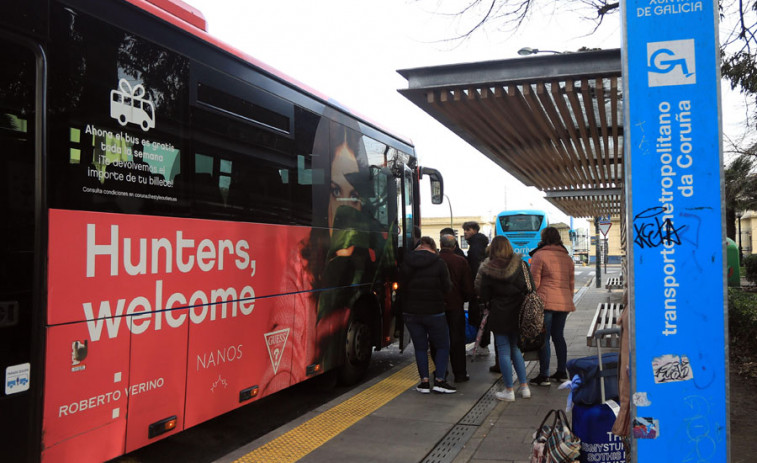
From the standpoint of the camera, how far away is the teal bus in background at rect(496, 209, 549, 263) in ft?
98.9

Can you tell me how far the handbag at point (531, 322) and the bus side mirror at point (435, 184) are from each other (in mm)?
3409

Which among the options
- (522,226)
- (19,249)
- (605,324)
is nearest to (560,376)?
(605,324)

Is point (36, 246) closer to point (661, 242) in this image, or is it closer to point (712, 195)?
point (661, 242)

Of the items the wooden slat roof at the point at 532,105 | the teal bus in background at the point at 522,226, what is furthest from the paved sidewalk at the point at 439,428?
the teal bus in background at the point at 522,226

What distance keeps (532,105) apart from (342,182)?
3514 mm

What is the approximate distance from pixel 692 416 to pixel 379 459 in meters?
2.51

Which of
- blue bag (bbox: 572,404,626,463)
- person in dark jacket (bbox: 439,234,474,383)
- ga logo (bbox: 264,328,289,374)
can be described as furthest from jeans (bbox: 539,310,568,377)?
blue bag (bbox: 572,404,626,463)

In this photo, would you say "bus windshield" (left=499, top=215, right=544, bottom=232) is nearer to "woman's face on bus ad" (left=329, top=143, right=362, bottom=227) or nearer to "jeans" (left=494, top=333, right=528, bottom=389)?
"woman's face on bus ad" (left=329, top=143, right=362, bottom=227)

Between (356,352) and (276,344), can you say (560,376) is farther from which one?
(276,344)

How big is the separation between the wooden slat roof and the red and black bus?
2263 millimetres

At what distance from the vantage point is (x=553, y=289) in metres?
7.09

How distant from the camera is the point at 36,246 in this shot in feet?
10.4

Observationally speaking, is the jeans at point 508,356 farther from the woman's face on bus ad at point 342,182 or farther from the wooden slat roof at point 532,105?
the wooden slat roof at point 532,105

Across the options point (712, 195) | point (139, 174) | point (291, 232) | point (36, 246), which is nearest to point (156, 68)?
point (139, 174)
